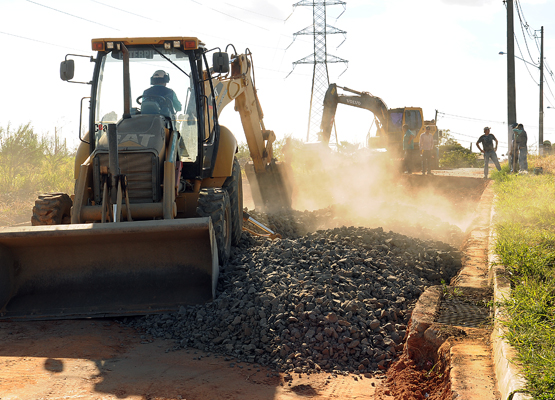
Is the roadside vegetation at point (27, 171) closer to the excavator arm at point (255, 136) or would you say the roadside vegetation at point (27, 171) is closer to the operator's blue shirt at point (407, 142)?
the excavator arm at point (255, 136)

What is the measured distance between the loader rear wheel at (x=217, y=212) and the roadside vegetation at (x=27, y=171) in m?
8.58

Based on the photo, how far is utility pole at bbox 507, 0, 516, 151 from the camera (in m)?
18.5

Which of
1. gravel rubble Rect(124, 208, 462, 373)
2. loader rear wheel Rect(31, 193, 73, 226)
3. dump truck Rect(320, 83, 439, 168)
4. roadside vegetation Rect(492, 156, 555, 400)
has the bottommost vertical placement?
gravel rubble Rect(124, 208, 462, 373)

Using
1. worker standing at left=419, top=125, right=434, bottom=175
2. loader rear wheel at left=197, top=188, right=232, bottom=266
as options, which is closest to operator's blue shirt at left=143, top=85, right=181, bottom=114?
loader rear wheel at left=197, top=188, right=232, bottom=266

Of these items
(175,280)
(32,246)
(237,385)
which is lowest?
(237,385)

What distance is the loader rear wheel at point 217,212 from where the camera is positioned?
6020mm

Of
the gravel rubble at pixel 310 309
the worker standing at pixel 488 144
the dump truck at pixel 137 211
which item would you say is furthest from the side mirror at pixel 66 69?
the worker standing at pixel 488 144

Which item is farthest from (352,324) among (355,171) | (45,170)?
(45,170)

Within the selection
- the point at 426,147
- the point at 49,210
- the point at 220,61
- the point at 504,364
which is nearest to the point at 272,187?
the point at 220,61

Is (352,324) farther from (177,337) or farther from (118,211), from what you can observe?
(118,211)

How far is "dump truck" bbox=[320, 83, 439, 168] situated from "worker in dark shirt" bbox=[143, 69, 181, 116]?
13.7m

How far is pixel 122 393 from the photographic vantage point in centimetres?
356

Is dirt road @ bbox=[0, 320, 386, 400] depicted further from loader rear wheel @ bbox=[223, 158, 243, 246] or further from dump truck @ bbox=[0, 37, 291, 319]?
loader rear wheel @ bbox=[223, 158, 243, 246]

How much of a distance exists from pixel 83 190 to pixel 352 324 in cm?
334
